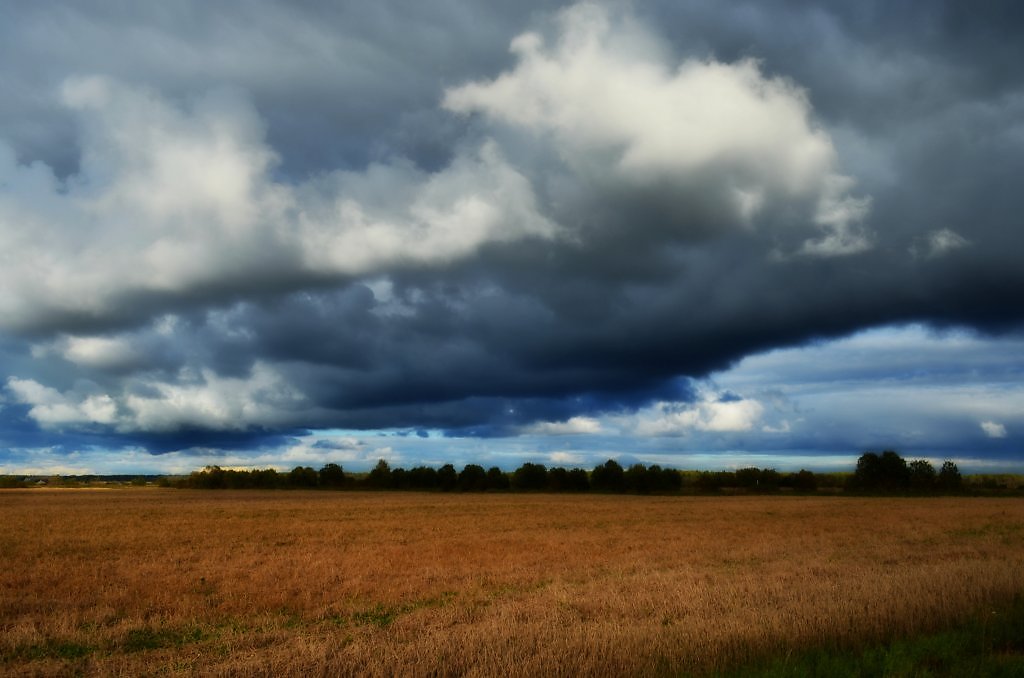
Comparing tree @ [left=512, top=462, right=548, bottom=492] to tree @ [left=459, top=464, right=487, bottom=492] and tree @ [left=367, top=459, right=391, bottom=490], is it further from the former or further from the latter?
tree @ [left=367, top=459, right=391, bottom=490]

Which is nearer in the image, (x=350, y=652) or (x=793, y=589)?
(x=350, y=652)

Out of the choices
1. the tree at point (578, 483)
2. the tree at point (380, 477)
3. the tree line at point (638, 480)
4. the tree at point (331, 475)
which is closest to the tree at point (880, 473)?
the tree line at point (638, 480)

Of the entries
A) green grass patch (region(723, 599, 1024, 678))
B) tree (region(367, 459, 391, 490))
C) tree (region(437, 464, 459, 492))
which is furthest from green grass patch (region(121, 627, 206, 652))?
tree (region(367, 459, 391, 490))

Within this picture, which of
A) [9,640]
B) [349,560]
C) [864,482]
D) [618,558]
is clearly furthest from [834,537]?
[864,482]

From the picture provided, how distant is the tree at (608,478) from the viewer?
134 meters

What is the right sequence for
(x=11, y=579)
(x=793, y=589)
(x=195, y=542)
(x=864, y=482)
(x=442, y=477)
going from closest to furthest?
(x=793, y=589)
(x=11, y=579)
(x=195, y=542)
(x=864, y=482)
(x=442, y=477)

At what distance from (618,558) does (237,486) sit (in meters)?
158

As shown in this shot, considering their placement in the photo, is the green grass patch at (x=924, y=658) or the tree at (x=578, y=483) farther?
the tree at (x=578, y=483)

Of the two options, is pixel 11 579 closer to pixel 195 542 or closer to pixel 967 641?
pixel 195 542

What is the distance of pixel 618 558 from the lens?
26375mm

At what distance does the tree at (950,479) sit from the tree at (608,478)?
5540cm

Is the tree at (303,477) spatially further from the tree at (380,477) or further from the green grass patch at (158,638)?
the green grass patch at (158,638)

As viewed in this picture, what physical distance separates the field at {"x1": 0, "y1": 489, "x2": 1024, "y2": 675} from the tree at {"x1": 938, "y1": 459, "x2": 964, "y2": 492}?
9711cm

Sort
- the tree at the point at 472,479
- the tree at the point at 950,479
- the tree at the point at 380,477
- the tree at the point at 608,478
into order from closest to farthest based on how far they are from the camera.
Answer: the tree at the point at 950,479 → the tree at the point at 608,478 → the tree at the point at 472,479 → the tree at the point at 380,477
